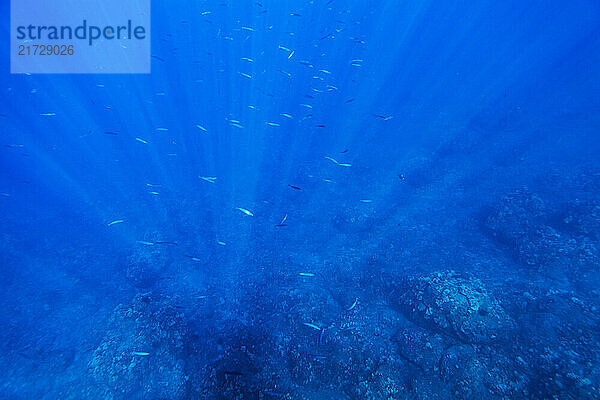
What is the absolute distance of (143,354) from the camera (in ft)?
17.9

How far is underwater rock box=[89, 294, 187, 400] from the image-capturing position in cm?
539

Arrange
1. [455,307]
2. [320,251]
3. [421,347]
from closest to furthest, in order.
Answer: [421,347] → [455,307] → [320,251]

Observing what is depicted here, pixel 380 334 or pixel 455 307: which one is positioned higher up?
pixel 455 307

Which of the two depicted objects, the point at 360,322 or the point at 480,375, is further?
the point at 360,322

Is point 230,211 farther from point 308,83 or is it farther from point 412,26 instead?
point 412,26

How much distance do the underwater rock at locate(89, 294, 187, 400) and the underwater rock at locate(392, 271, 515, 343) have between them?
17.0ft

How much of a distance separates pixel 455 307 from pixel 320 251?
391 centimetres

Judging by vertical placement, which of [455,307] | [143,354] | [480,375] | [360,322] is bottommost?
[143,354]

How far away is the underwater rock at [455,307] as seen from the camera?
5027 mm

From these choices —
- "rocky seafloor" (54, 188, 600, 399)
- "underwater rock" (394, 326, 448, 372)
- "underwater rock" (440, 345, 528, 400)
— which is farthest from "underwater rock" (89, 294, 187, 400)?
"underwater rock" (440, 345, 528, 400)

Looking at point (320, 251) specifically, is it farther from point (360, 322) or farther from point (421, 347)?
point (421, 347)

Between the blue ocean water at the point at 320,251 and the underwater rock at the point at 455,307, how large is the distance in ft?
0.12

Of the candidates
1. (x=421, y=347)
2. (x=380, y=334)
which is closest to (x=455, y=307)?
(x=421, y=347)

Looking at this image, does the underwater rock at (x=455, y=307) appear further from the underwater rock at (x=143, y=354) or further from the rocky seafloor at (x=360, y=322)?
the underwater rock at (x=143, y=354)
